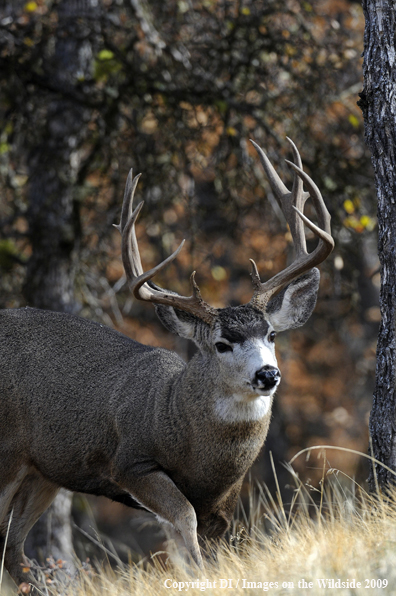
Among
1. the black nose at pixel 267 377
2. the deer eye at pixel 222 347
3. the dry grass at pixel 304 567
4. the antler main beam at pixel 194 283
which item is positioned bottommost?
the dry grass at pixel 304 567

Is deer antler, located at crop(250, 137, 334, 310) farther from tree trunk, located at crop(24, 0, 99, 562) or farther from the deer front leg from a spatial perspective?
tree trunk, located at crop(24, 0, 99, 562)

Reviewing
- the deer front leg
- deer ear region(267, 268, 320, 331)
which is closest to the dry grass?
the deer front leg

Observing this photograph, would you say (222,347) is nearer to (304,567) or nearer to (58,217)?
(304,567)

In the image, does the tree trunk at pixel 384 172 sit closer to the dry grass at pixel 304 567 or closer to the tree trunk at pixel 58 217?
the dry grass at pixel 304 567

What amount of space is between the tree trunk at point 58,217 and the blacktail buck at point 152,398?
201 centimetres

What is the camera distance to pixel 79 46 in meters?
8.45

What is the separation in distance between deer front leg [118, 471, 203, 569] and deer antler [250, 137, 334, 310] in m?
1.47

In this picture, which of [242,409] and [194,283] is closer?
[242,409]

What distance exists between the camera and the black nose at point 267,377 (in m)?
4.89

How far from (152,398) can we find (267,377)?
4.30ft

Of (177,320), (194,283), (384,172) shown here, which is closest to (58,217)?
(177,320)

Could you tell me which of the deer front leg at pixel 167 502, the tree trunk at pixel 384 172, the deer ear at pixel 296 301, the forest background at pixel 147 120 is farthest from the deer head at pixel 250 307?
the forest background at pixel 147 120

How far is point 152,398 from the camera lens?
5879mm

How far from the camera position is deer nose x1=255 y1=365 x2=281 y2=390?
4887 mm
